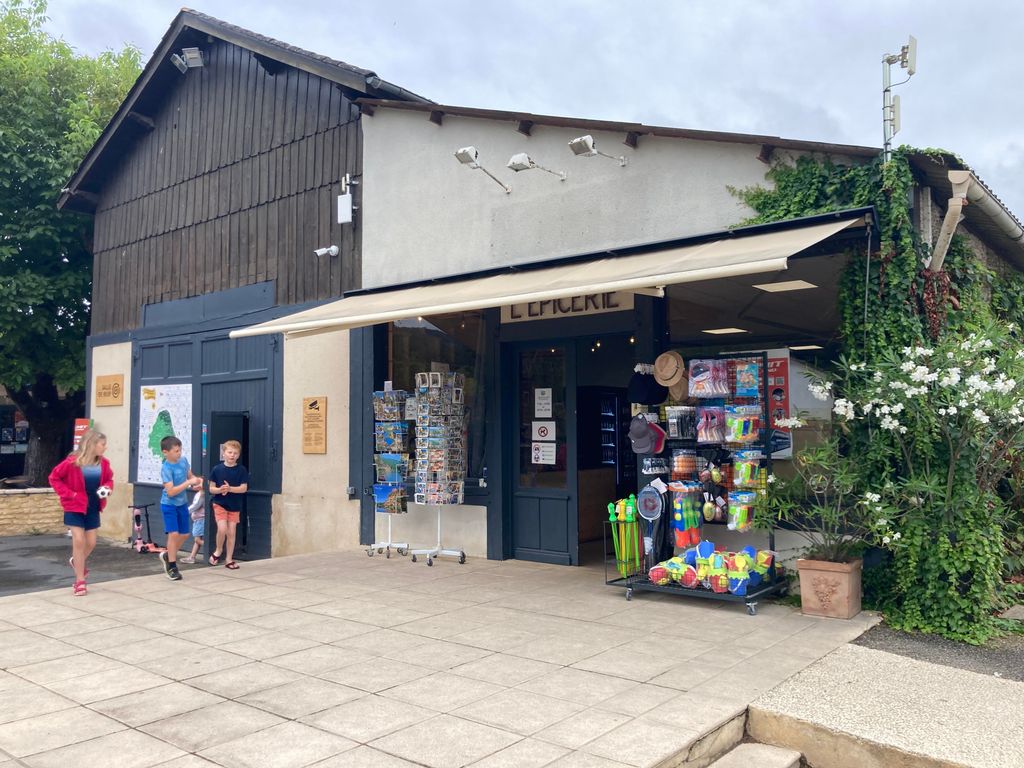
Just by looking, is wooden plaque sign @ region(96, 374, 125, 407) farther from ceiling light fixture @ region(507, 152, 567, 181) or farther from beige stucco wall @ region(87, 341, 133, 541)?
ceiling light fixture @ region(507, 152, 567, 181)

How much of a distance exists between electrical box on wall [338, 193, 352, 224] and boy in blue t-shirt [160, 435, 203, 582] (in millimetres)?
3475

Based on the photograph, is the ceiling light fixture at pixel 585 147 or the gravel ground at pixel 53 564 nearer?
the ceiling light fixture at pixel 585 147

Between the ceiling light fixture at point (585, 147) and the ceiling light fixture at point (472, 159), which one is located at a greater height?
the ceiling light fixture at point (472, 159)

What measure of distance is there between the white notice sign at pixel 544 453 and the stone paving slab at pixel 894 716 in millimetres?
3875

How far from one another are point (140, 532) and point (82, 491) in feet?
20.6

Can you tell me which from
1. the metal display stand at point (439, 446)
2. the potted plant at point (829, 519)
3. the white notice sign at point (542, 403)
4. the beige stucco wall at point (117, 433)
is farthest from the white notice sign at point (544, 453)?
the beige stucco wall at point (117, 433)

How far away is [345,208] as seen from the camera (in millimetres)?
10094

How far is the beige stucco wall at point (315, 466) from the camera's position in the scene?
9961 millimetres

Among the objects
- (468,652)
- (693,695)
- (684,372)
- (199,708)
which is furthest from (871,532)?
(199,708)

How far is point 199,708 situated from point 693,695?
2526 millimetres

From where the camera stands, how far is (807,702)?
4117mm

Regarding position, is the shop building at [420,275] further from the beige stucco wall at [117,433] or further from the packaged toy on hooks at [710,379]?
the packaged toy on hooks at [710,379]

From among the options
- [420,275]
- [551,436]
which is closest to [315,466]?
[420,275]

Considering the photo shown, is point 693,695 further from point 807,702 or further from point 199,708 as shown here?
point 199,708
